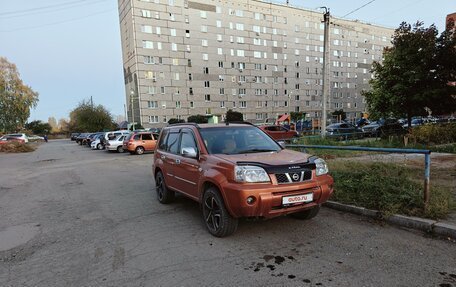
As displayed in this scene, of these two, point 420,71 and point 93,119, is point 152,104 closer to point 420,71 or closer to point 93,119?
point 93,119

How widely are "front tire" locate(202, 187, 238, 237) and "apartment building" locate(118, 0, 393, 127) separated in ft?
150

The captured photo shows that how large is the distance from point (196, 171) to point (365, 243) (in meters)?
2.82

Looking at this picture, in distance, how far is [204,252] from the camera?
13.7 feet

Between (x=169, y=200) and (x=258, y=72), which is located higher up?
(x=258, y=72)

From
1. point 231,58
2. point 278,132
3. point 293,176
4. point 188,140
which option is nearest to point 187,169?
point 188,140

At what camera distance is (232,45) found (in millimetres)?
64312

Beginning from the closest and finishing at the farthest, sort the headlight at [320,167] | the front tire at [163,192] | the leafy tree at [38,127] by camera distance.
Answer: the headlight at [320,167] → the front tire at [163,192] → the leafy tree at [38,127]

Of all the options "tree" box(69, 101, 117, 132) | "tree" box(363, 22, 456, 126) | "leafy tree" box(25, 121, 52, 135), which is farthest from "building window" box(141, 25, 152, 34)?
"leafy tree" box(25, 121, 52, 135)

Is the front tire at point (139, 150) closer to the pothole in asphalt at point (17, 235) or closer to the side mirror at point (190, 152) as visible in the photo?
the pothole in asphalt at point (17, 235)

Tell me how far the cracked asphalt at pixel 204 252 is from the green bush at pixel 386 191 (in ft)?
1.53

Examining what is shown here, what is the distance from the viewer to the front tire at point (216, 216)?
14.7ft

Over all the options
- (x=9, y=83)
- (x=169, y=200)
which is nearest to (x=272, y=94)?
(x=9, y=83)

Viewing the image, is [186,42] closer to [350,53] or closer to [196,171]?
[350,53]

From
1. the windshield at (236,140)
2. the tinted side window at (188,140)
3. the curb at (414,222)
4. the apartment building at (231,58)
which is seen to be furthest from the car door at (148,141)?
the apartment building at (231,58)
